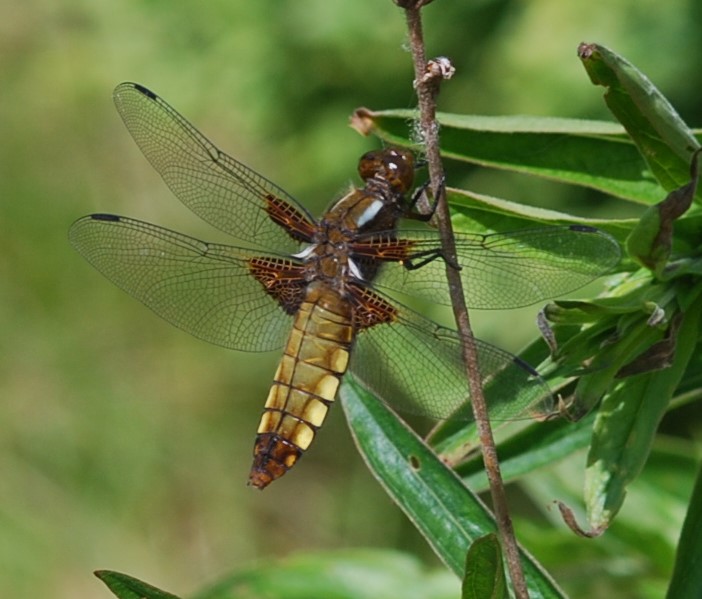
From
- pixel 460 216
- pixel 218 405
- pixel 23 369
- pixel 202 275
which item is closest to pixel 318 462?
pixel 218 405

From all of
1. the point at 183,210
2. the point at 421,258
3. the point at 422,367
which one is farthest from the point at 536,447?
the point at 183,210

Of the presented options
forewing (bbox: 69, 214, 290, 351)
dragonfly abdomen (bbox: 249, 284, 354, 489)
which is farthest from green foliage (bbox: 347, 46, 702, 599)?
forewing (bbox: 69, 214, 290, 351)

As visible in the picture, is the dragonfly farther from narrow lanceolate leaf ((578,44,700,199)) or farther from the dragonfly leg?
narrow lanceolate leaf ((578,44,700,199))

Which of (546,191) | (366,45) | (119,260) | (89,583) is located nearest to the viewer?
(119,260)

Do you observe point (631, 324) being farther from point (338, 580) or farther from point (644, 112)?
point (338, 580)

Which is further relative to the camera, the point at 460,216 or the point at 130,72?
the point at 130,72

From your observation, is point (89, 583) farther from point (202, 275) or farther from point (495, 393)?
point (495, 393)

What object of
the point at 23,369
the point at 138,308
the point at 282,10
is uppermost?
the point at 282,10
